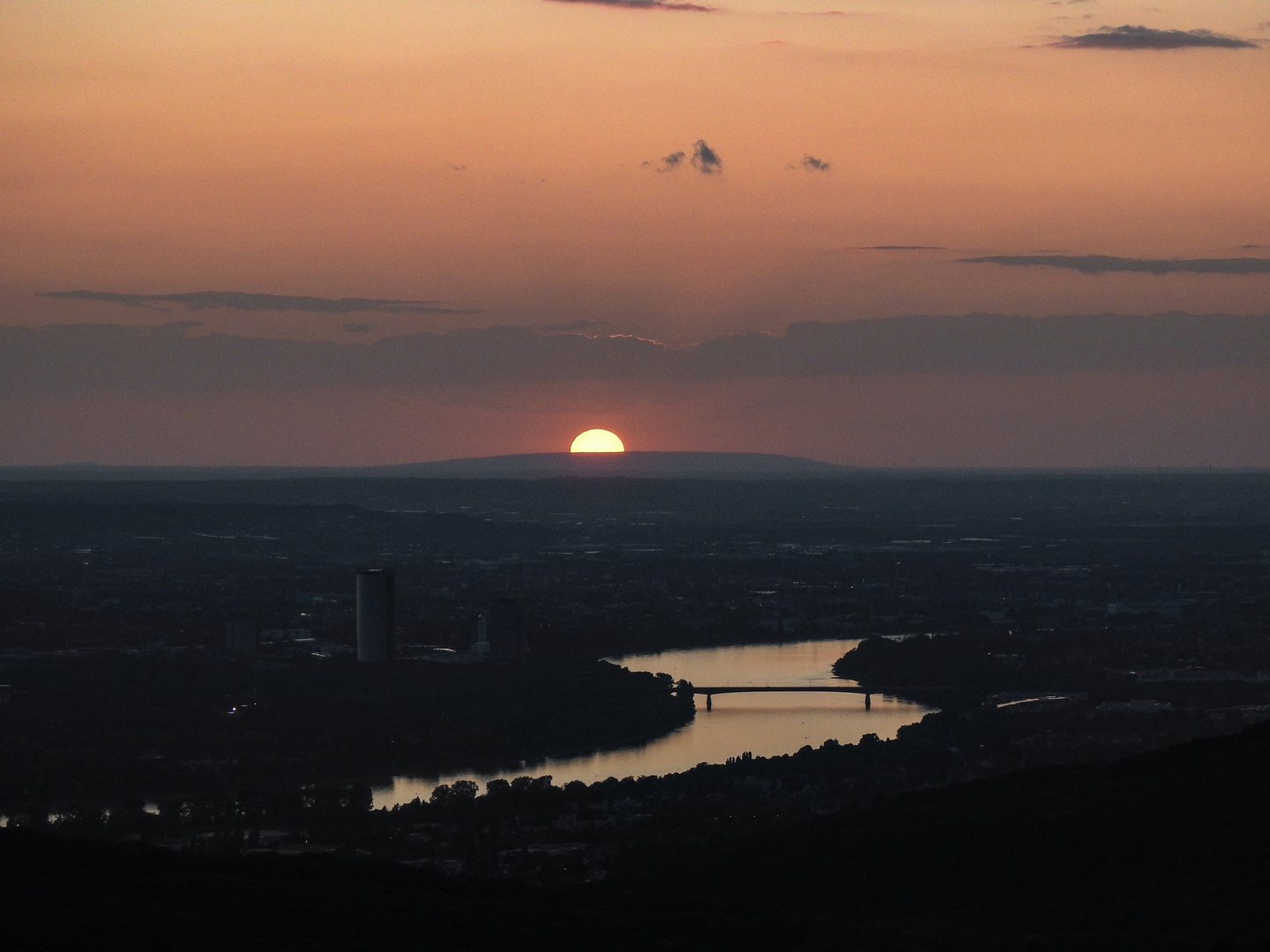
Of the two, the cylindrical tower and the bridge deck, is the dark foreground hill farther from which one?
the cylindrical tower

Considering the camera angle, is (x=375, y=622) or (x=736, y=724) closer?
(x=736, y=724)

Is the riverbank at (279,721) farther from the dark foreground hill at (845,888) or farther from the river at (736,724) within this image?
the dark foreground hill at (845,888)

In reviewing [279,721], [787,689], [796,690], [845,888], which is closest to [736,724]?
[787,689]

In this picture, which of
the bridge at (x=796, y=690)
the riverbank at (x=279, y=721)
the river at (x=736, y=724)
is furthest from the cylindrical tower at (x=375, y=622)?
the bridge at (x=796, y=690)

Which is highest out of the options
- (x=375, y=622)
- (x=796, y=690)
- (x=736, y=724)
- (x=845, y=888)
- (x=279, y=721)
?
(x=375, y=622)

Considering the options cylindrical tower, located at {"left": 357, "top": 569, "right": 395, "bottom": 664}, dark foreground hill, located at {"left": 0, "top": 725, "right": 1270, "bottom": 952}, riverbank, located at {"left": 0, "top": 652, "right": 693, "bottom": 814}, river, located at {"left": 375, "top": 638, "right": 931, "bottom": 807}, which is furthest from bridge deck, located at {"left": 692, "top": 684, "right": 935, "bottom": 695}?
dark foreground hill, located at {"left": 0, "top": 725, "right": 1270, "bottom": 952}

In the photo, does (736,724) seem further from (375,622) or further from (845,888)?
(845,888)
